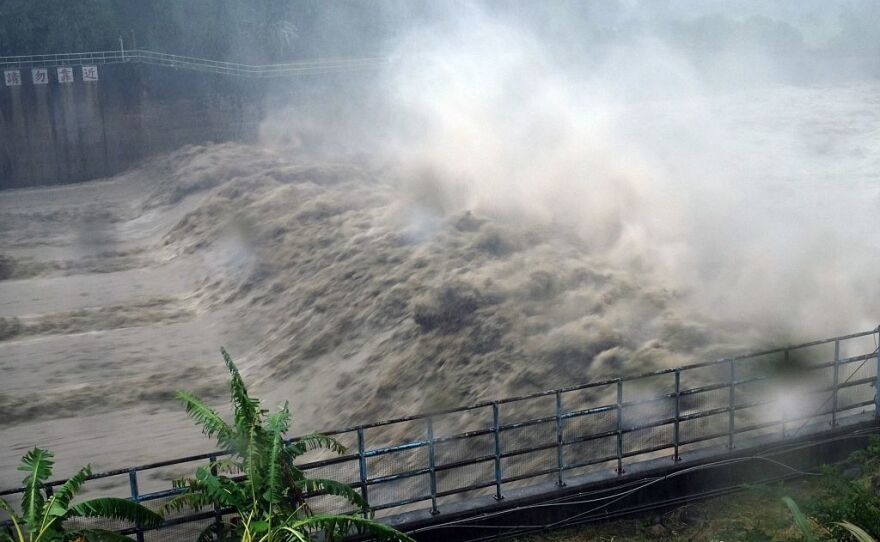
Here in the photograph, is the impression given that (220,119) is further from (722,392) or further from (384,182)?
(722,392)

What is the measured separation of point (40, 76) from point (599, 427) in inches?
1554

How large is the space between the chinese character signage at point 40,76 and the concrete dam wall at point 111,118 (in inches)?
6.4

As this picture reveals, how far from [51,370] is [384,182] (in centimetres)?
1741

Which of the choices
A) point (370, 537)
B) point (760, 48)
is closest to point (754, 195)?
point (370, 537)

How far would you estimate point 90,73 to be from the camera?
4719 cm

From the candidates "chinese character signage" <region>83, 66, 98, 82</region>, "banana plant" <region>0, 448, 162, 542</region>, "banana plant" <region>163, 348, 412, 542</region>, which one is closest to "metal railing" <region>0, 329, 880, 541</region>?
"banana plant" <region>163, 348, 412, 542</region>

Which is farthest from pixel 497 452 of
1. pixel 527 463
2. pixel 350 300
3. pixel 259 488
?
pixel 350 300

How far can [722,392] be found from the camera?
14375 mm

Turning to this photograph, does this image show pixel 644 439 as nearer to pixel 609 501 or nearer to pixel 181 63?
pixel 609 501

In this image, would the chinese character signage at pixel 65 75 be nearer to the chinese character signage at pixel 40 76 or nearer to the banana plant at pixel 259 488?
the chinese character signage at pixel 40 76

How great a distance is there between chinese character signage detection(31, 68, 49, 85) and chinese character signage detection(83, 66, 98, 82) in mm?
1710

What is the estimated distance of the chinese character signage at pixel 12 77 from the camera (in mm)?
45250

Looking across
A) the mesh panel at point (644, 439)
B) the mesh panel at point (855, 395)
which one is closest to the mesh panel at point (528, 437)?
the mesh panel at point (644, 439)

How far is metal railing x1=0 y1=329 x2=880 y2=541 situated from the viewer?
1087cm
